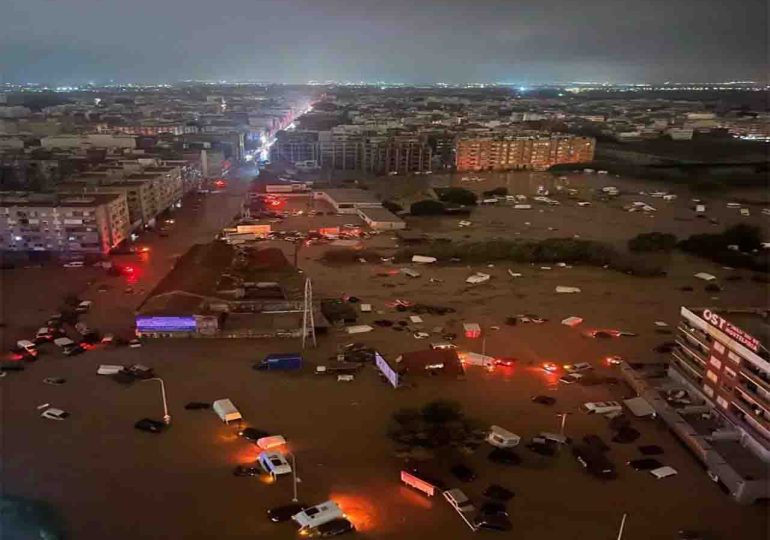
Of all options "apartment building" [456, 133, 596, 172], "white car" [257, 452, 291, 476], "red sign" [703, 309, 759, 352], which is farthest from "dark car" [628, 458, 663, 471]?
"apartment building" [456, 133, 596, 172]

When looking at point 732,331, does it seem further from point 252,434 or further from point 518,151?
point 518,151

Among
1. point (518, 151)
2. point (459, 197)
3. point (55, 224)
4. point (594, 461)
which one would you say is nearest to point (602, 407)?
point (594, 461)

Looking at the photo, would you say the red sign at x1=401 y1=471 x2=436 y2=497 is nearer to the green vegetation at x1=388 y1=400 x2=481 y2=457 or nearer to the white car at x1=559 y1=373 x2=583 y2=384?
the green vegetation at x1=388 y1=400 x2=481 y2=457

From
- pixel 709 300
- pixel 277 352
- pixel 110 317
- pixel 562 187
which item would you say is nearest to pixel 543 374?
pixel 277 352

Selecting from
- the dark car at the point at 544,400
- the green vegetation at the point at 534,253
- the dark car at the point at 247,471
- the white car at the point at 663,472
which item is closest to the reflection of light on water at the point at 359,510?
the dark car at the point at 247,471

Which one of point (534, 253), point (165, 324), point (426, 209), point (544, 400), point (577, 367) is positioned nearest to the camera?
point (544, 400)

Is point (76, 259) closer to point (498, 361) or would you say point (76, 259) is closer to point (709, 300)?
point (498, 361)

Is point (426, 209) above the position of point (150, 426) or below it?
above
